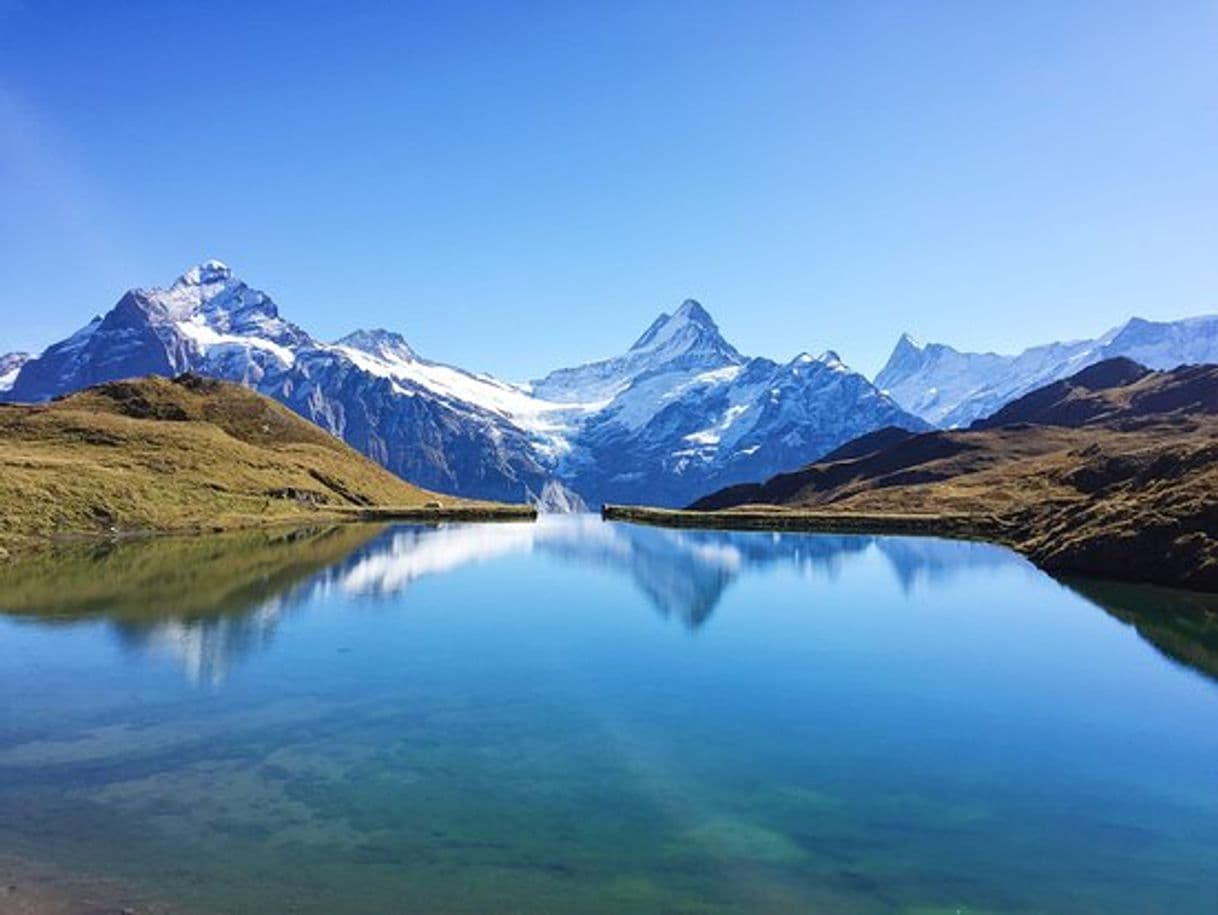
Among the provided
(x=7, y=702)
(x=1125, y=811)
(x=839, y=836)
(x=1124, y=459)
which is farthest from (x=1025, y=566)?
(x=7, y=702)

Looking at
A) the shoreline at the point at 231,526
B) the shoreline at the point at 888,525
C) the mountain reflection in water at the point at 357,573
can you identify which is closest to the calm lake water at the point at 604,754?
the mountain reflection in water at the point at 357,573

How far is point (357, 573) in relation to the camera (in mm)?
89375

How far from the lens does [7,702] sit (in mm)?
38406

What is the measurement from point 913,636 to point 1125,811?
33.7m

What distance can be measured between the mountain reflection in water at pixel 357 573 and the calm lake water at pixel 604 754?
0.74m

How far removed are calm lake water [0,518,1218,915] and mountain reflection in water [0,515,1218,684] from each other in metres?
0.74

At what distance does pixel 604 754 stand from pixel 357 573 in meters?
60.8

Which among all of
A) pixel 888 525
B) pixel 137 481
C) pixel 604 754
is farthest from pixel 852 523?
pixel 604 754

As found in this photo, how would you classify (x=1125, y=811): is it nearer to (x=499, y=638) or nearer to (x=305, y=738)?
(x=305, y=738)

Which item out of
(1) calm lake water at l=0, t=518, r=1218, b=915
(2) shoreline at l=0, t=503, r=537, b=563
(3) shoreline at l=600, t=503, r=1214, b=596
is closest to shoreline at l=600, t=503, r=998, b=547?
(3) shoreline at l=600, t=503, r=1214, b=596

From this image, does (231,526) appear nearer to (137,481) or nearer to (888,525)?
(137,481)

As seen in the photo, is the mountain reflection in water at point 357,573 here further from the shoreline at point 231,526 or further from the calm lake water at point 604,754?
the shoreline at point 231,526

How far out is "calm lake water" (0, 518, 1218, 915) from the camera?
22703 mm

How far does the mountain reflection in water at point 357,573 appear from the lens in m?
57.9
